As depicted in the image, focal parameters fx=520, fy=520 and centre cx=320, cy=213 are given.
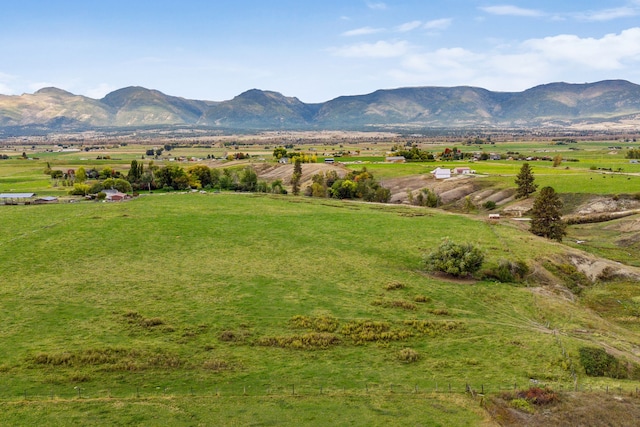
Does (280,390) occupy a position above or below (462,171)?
below

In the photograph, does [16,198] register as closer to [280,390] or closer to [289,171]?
[289,171]

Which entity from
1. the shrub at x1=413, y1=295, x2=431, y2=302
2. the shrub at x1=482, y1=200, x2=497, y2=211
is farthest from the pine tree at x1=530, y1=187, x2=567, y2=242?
the shrub at x1=413, y1=295, x2=431, y2=302

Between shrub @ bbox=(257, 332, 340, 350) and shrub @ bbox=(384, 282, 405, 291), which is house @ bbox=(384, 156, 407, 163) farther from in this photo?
shrub @ bbox=(257, 332, 340, 350)

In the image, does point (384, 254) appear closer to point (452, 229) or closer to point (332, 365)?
point (452, 229)

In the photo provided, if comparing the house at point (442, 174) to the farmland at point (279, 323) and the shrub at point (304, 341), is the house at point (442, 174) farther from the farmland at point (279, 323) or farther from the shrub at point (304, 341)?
the shrub at point (304, 341)

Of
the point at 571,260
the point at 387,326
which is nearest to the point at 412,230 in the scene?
the point at 571,260

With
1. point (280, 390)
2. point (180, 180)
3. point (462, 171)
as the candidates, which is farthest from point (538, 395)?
point (462, 171)
